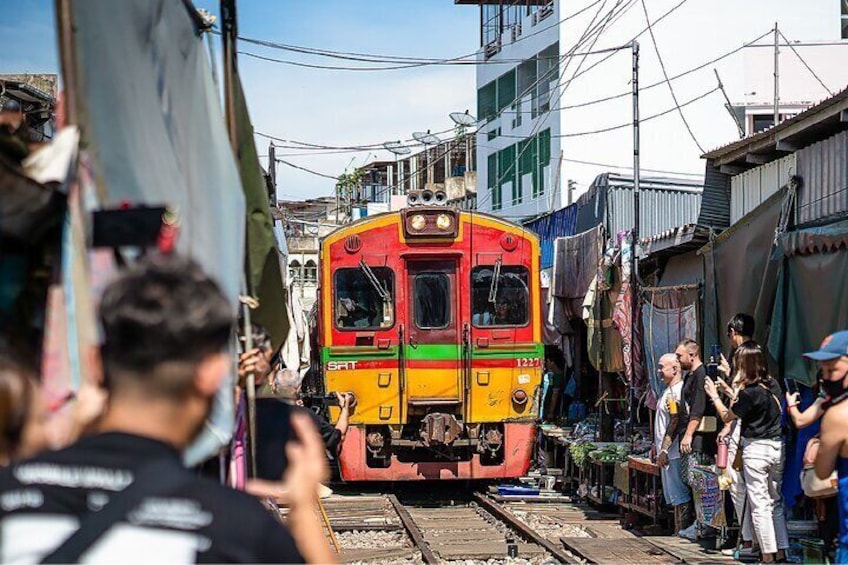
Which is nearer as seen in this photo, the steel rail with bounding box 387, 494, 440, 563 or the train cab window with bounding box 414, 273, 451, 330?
the steel rail with bounding box 387, 494, 440, 563

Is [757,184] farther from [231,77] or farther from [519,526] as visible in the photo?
[231,77]

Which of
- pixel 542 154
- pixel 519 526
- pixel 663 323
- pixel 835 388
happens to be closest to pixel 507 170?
pixel 542 154

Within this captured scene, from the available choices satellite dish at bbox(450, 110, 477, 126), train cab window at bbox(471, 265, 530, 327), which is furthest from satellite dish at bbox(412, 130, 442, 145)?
train cab window at bbox(471, 265, 530, 327)

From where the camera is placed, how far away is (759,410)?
952 centimetres

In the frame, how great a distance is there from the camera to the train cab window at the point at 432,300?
1478 cm

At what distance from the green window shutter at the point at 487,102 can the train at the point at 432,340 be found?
74.5 ft

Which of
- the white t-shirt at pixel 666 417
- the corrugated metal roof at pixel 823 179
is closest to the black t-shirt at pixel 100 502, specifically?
the corrugated metal roof at pixel 823 179

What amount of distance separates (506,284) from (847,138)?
550 centimetres

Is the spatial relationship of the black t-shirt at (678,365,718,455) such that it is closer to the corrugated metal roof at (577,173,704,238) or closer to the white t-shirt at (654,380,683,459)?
the white t-shirt at (654,380,683,459)

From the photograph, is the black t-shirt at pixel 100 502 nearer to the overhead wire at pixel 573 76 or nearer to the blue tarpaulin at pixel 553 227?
the blue tarpaulin at pixel 553 227

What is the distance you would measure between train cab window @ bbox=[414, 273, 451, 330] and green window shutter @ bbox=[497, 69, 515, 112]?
21561 millimetres

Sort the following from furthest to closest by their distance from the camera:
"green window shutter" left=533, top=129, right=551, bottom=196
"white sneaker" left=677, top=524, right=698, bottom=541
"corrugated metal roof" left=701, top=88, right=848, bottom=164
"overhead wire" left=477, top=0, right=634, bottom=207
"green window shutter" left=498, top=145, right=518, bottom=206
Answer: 1. "green window shutter" left=498, top=145, right=518, bottom=206
2. "green window shutter" left=533, top=129, right=551, bottom=196
3. "overhead wire" left=477, top=0, right=634, bottom=207
4. "white sneaker" left=677, top=524, right=698, bottom=541
5. "corrugated metal roof" left=701, top=88, right=848, bottom=164

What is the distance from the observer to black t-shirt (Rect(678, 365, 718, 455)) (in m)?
10.9

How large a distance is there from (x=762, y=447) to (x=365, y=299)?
6.20 meters
